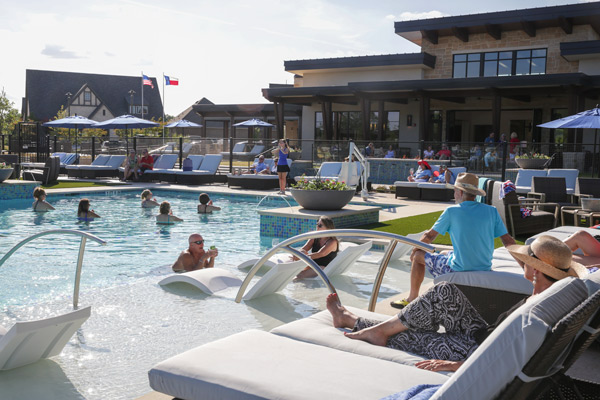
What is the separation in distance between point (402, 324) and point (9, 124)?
5939cm

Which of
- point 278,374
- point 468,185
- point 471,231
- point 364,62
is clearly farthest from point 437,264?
point 364,62

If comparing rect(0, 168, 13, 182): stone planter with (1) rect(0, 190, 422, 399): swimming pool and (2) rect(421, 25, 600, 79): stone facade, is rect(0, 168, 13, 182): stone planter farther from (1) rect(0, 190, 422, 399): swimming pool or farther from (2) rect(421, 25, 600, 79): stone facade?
(2) rect(421, 25, 600, 79): stone facade

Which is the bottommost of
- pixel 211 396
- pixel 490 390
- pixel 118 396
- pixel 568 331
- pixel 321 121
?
pixel 118 396

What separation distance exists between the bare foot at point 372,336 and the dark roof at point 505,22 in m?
27.8

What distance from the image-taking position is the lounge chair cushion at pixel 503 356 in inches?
85.3

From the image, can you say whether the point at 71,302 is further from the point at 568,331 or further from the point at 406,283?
the point at 568,331

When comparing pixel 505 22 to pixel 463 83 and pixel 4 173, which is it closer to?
pixel 463 83

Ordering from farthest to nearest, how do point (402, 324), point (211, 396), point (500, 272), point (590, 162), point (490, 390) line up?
point (590, 162) → point (500, 272) → point (402, 324) → point (211, 396) → point (490, 390)

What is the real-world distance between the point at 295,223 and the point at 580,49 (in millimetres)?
21251

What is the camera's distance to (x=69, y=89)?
66.7 m

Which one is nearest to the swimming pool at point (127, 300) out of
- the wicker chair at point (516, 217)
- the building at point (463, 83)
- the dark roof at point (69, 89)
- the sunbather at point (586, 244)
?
the sunbather at point (586, 244)

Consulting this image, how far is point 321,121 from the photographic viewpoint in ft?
113

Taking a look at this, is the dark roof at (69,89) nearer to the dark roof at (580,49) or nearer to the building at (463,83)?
the building at (463,83)

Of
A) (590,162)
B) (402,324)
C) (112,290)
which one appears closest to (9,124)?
(590,162)
